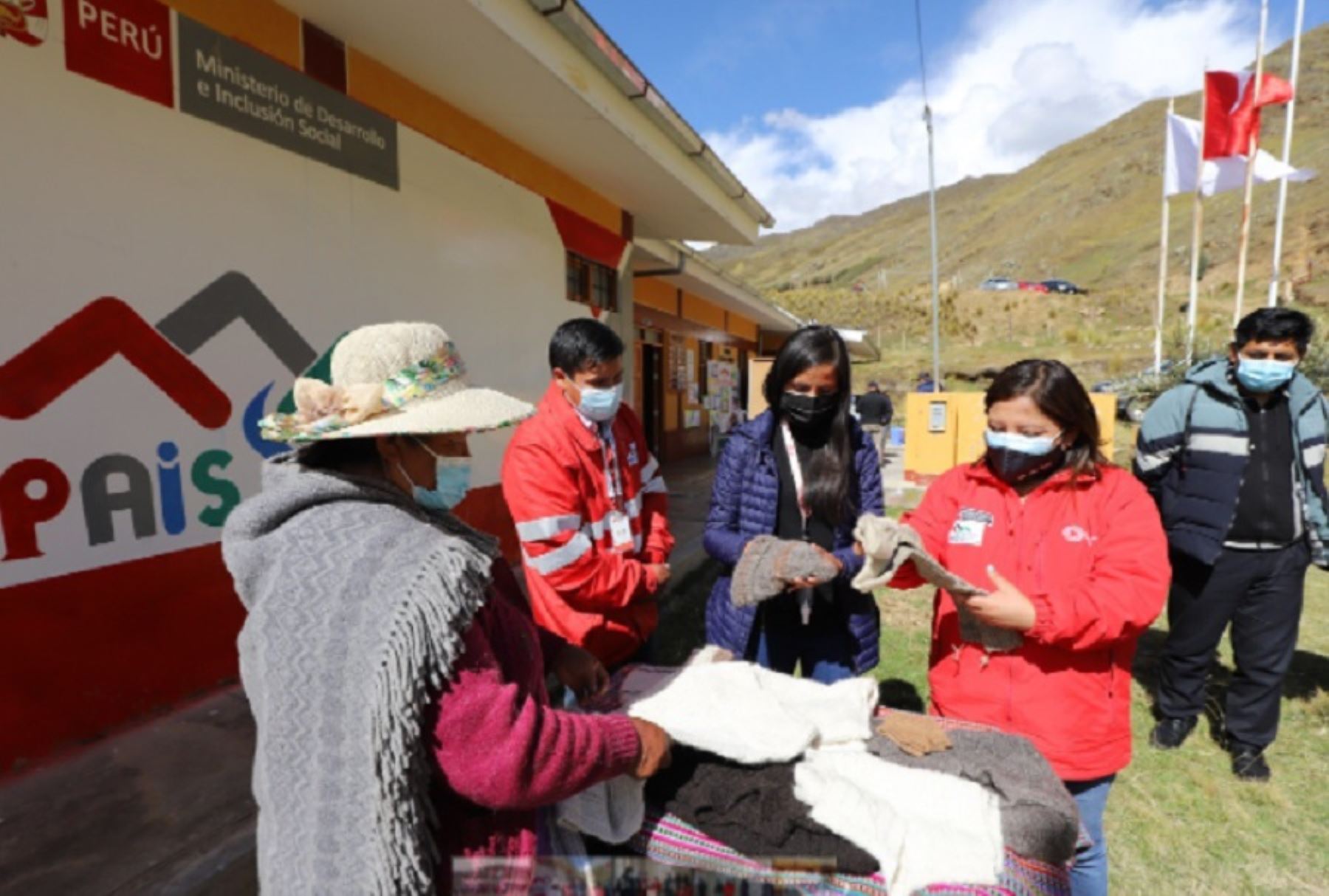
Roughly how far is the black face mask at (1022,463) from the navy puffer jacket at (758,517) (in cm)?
59

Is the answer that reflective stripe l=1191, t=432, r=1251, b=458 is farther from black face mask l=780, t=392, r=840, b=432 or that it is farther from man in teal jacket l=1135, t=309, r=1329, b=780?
black face mask l=780, t=392, r=840, b=432

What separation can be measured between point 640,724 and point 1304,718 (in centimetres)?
436

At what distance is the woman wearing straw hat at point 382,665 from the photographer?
100cm

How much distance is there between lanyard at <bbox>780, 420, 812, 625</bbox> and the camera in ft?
7.73

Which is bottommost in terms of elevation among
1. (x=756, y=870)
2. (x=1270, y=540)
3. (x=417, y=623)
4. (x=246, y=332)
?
(x=756, y=870)

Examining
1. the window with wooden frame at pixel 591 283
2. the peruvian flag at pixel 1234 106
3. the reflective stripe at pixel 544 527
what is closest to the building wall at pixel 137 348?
the reflective stripe at pixel 544 527

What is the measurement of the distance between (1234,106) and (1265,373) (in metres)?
10.3

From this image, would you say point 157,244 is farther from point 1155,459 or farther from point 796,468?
point 1155,459

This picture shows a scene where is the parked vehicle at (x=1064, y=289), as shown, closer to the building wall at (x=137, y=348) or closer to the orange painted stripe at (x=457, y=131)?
the orange painted stripe at (x=457, y=131)

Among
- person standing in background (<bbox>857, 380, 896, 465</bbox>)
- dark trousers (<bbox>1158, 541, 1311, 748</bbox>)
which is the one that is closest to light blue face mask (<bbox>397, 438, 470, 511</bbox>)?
dark trousers (<bbox>1158, 541, 1311, 748</bbox>)

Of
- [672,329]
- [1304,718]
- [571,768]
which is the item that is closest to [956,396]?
[672,329]

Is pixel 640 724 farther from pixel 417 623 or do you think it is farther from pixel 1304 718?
pixel 1304 718

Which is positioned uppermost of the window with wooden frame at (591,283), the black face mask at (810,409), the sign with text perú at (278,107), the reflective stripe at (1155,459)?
the sign with text perú at (278,107)

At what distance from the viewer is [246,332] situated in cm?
322
